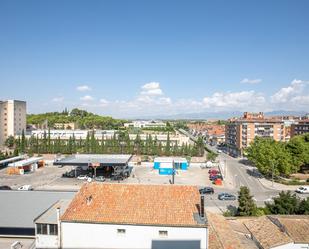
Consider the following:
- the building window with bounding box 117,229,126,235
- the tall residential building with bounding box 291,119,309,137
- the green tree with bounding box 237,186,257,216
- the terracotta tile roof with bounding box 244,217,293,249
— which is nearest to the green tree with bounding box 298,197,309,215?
the green tree with bounding box 237,186,257,216

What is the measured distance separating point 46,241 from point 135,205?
588cm

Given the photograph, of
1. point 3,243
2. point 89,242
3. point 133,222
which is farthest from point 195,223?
point 3,243

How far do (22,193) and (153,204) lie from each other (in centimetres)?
1361

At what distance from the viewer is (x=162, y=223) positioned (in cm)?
1884

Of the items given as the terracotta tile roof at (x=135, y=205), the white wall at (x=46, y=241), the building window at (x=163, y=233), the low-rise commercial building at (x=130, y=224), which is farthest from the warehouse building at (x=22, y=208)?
the building window at (x=163, y=233)

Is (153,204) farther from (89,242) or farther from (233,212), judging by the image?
(233,212)

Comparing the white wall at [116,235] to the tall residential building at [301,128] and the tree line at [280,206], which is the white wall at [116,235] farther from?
the tall residential building at [301,128]

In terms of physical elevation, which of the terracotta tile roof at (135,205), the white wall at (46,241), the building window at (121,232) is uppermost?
the terracotta tile roof at (135,205)

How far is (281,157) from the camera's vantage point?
51.6 metres

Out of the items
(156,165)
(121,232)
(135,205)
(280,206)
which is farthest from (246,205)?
(156,165)

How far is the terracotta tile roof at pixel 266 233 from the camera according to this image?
2212 cm

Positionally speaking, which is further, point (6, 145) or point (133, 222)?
point (6, 145)

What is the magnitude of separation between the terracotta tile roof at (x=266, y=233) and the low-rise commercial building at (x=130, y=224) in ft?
21.3

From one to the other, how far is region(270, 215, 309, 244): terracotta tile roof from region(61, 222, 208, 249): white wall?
26.3ft
